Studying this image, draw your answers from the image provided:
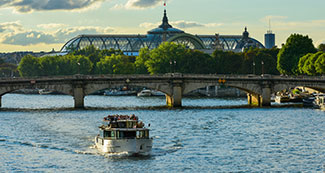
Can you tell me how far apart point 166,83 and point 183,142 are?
185 feet

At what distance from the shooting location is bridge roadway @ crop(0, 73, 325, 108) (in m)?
139

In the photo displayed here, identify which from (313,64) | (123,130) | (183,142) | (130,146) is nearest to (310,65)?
(313,64)

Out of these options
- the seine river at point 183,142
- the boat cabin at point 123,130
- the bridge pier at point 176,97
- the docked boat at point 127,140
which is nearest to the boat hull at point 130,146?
the docked boat at point 127,140

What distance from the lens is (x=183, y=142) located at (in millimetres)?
88125

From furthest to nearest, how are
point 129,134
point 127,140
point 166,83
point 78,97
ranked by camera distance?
point 166,83
point 78,97
point 129,134
point 127,140

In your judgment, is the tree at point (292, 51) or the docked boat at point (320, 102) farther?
the tree at point (292, 51)

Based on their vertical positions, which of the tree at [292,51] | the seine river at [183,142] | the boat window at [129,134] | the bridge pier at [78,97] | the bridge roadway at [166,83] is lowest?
the seine river at [183,142]

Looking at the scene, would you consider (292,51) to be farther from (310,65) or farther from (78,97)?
(78,97)

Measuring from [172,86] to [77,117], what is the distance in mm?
28983

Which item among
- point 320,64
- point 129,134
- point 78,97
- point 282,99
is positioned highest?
point 320,64

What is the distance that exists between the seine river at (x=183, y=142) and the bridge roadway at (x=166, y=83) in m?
9.03

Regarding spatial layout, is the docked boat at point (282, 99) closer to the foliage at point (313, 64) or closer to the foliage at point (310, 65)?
the foliage at point (313, 64)

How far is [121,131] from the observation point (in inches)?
3046

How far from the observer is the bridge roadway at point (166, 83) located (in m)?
139
